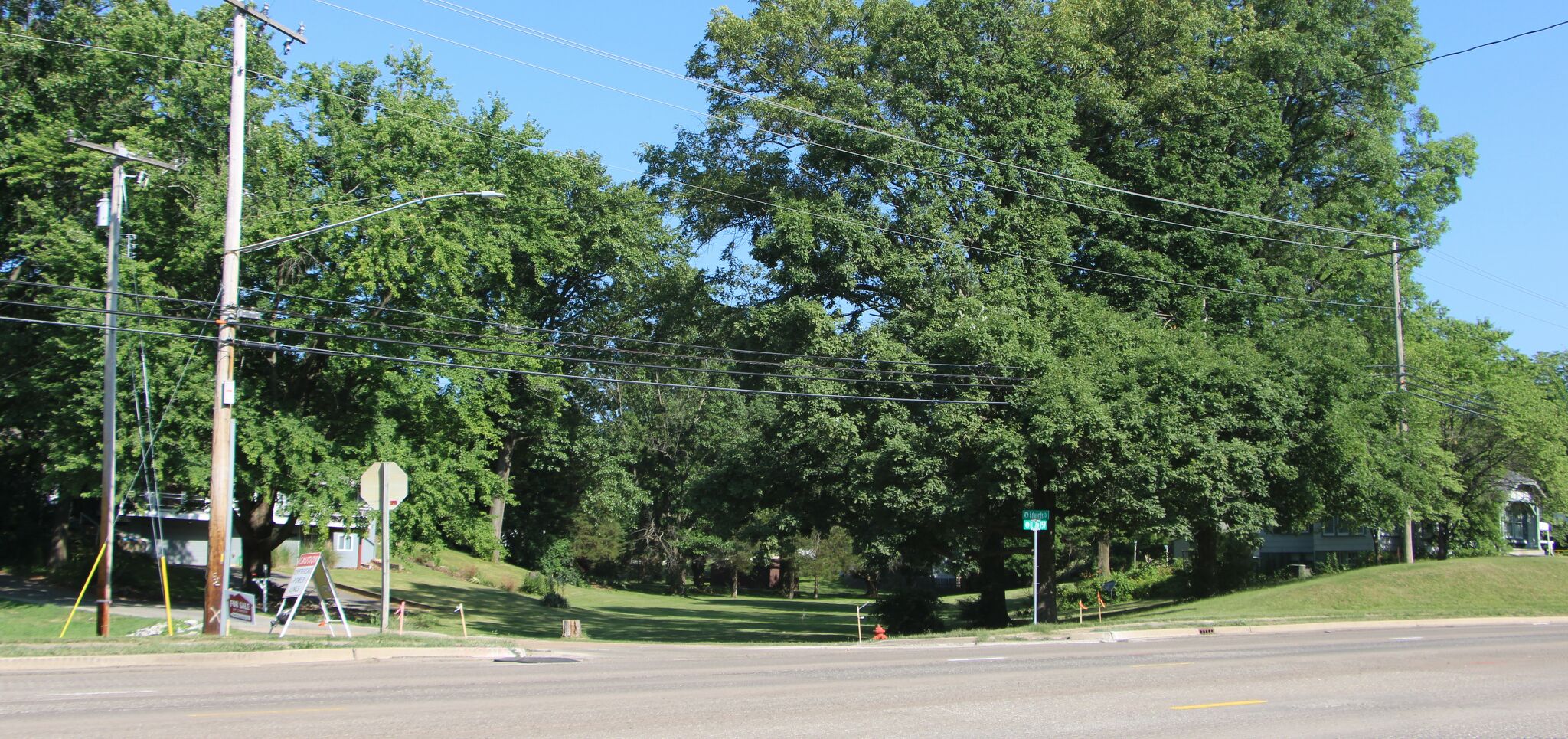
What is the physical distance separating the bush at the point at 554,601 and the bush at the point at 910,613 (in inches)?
711

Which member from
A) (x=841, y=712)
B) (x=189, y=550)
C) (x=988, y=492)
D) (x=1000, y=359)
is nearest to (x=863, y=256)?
(x=1000, y=359)

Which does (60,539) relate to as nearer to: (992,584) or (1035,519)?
(992,584)

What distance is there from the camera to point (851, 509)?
3191cm

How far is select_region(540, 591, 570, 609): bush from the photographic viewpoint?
45.6m

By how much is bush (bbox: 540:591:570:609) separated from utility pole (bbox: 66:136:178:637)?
23617mm

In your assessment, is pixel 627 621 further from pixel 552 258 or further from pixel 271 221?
pixel 271 221

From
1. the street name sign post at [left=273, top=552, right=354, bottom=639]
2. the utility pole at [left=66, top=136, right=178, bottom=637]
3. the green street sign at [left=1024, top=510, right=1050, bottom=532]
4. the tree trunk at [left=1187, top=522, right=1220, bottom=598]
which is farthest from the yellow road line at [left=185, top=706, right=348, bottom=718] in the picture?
the tree trunk at [left=1187, top=522, right=1220, bottom=598]

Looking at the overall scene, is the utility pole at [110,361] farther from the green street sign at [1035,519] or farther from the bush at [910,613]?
the bush at [910,613]

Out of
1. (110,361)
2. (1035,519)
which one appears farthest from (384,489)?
(1035,519)

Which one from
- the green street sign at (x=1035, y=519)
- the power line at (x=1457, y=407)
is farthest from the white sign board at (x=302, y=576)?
the power line at (x=1457, y=407)

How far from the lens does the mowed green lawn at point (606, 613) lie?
1346 inches

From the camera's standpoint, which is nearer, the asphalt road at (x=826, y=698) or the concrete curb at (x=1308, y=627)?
the asphalt road at (x=826, y=698)

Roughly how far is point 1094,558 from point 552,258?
3356 cm

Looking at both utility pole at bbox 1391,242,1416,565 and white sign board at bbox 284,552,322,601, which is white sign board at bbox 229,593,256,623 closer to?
white sign board at bbox 284,552,322,601
